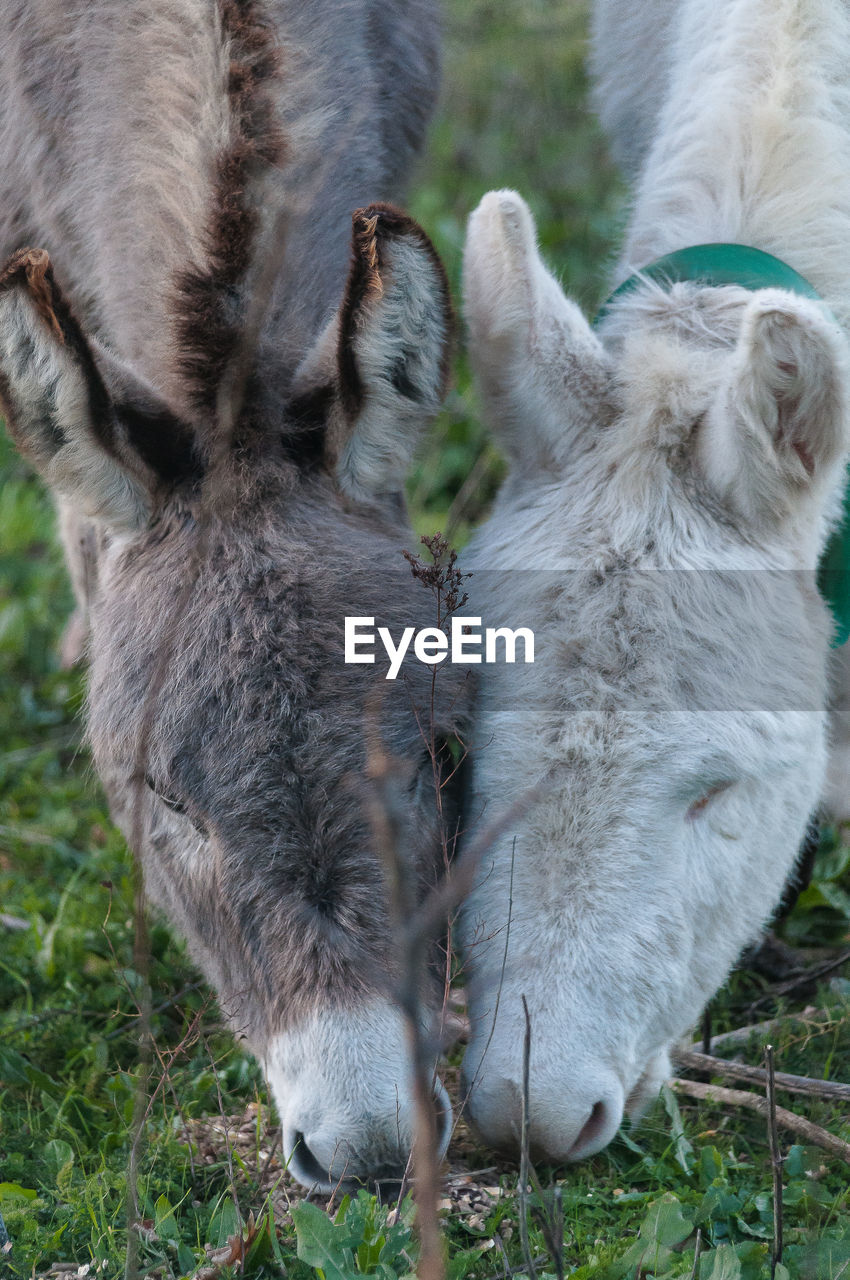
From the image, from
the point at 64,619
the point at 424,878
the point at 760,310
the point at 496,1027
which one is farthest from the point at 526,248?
the point at 64,619

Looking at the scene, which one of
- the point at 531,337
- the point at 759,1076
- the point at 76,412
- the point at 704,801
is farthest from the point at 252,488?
the point at 759,1076

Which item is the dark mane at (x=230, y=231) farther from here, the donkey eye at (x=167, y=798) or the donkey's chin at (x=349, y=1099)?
the donkey's chin at (x=349, y=1099)

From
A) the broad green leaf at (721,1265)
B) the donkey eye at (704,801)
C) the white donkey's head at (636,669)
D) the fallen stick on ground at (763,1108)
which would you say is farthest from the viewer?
the fallen stick on ground at (763,1108)

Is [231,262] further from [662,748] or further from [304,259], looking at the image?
[662,748]

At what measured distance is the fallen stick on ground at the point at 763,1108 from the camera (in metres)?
2.84

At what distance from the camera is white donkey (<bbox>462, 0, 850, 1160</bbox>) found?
8.56 ft

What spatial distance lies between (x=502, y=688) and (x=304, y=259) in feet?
4.39

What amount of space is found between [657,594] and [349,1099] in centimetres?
122

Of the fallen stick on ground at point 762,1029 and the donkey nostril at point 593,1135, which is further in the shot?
the fallen stick on ground at point 762,1029

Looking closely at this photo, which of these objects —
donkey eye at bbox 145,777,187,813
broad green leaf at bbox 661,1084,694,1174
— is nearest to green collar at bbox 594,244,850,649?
broad green leaf at bbox 661,1084,694,1174

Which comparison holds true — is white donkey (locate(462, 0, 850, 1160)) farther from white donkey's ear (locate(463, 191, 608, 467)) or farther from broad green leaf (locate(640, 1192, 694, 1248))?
broad green leaf (locate(640, 1192, 694, 1248))

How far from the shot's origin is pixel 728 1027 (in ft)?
11.6

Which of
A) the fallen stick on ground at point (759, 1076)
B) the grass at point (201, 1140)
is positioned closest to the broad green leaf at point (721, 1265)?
the grass at point (201, 1140)

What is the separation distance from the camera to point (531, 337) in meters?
2.97
